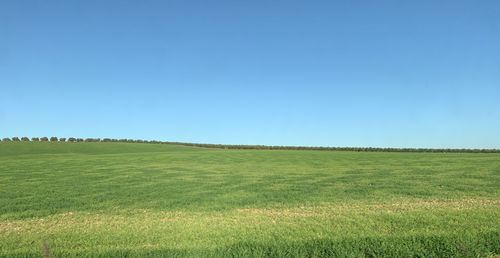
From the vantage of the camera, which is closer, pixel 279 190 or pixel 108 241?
pixel 108 241

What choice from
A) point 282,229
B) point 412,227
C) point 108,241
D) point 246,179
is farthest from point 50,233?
point 246,179

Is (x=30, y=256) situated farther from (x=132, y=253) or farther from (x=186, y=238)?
(x=186, y=238)

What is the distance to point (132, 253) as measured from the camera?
839 centimetres

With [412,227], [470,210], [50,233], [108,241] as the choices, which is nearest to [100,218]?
[50,233]

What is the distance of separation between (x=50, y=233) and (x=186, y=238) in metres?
3.36

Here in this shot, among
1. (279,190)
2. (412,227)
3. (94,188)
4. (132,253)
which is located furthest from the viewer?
(94,188)

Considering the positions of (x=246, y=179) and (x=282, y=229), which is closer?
(x=282, y=229)

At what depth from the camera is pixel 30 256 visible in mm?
8391

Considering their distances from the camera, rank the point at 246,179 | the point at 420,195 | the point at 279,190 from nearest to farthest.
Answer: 1. the point at 420,195
2. the point at 279,190
3. the point at 246,179

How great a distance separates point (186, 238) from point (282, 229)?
2162mm

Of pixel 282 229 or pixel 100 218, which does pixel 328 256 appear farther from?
pixel 100 218

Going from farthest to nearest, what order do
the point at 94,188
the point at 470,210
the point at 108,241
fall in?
the point at 94,188
the point at 470,210
the point at 108,241

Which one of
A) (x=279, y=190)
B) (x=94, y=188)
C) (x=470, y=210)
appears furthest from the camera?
(x=94, y=188)

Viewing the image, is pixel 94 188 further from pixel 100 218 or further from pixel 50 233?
pixel 50 233
